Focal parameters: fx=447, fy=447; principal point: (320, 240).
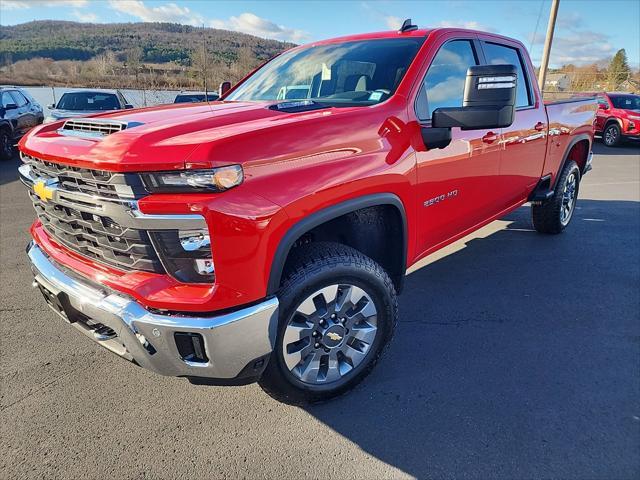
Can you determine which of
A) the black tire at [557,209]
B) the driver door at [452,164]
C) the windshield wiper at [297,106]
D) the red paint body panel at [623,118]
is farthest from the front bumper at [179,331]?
the red paint body panel at [623,118]

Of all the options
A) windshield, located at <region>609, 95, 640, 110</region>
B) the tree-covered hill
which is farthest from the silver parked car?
the tree-covered hill

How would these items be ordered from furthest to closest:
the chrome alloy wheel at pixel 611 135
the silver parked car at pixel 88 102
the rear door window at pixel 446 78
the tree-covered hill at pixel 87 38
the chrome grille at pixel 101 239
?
1. the tree-covered hill at pixel 87 38
2. the chrome alloy wheel at pixel 611 135
3. the silver parked car at pixel 88 102
4. the rear door window at pixel 446 78
5. the chrome grille at pixel 101 239

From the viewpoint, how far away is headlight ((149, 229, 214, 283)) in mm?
1850

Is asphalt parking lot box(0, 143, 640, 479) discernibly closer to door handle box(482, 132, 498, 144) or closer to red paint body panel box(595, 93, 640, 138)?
door handle box(482, 132, 498, 144)

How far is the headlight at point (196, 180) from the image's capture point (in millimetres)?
1796

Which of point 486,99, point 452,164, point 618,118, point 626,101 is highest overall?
point 486,99

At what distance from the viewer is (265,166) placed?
1919 millimetres

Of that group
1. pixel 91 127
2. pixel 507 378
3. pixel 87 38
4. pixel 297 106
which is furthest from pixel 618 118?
pixel 87 38

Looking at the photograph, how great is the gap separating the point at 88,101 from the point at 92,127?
10.7 meters

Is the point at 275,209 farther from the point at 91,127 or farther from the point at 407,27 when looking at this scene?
the point at 407,27

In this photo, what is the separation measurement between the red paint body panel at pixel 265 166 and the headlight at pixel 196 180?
0.03 meters

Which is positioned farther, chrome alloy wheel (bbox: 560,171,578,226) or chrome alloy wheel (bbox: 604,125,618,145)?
chrome alloy wheel (bbox: 604,125,618,145)

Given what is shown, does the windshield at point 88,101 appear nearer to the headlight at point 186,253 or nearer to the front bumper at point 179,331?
the front bumper at point 179,331

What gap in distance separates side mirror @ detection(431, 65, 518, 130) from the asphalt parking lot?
4.94 ft
